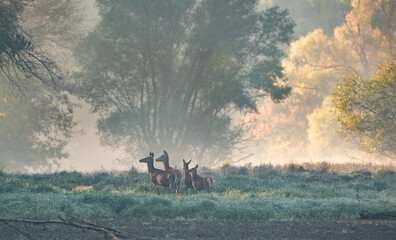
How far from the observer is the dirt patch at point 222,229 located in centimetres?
977

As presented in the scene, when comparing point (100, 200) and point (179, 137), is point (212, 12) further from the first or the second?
point (100, 200)

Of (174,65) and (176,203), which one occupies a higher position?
(174,65)

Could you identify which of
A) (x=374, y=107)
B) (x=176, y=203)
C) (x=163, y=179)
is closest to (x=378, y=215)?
(x=176, y=203)

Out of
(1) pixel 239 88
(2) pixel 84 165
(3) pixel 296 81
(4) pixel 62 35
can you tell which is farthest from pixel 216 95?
(2) pixel 84 165

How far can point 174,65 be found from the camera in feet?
119

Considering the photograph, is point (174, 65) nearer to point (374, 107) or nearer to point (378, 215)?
point (374, 107)

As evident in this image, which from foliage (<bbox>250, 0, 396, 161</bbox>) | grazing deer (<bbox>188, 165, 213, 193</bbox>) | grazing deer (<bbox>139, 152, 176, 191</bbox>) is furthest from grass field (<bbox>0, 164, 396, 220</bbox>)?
foliage (<bbox>250, 0, 396, 161</bbox>)

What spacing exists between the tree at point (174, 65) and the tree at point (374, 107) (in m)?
4.29

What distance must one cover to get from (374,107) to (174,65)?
13.6 meters

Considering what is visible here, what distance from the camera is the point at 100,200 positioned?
14203mm

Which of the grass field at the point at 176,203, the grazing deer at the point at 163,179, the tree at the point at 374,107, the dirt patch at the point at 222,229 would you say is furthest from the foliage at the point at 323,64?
the dirt patch at the point at 222,229

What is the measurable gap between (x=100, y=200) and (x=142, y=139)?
23.4 m

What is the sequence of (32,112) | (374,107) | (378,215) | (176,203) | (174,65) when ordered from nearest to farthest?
(378,215), (176,203), (374,107), (174,65), (32,112)

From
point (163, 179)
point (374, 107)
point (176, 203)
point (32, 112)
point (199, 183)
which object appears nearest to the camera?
point (176, 203)
